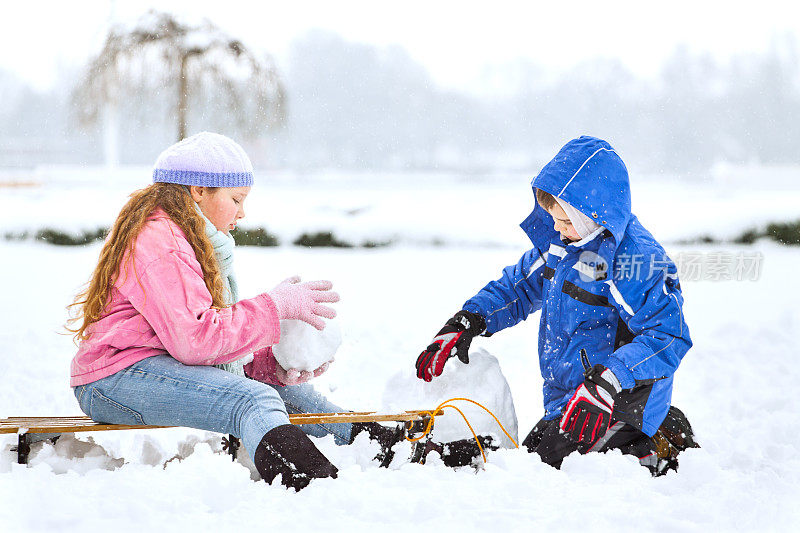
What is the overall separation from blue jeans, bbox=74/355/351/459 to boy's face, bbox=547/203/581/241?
1.07 metres

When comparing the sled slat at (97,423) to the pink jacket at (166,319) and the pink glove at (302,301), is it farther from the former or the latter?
the pink glove at (302,301)

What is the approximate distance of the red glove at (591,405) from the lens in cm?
217

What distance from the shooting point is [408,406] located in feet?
8.43

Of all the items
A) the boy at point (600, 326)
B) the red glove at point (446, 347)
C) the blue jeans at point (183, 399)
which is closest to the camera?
the blue jeans at point (183, 399)

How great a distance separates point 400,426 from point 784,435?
5.34ft

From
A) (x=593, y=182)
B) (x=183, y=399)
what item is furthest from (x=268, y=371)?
(x=593, y=182)

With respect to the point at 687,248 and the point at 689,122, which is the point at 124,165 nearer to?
the point at 687,248

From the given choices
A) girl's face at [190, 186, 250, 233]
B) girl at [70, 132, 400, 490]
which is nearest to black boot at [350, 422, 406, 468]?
girl at [70, 132, 400, 490]

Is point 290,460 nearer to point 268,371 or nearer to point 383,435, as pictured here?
point 383,435

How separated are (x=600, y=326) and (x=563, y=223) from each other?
353 millimetres

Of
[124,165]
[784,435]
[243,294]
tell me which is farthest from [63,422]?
[124,165]

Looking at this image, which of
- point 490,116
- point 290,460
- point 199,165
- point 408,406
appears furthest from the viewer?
point 490,116

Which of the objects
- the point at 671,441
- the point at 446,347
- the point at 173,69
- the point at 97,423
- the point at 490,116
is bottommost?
the point at 671,441

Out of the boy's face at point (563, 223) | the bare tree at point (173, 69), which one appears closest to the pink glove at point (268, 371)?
the boy's face at point (563, 223)
